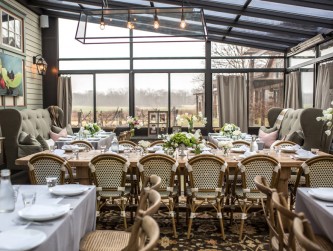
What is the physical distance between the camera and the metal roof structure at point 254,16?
23.5 ft

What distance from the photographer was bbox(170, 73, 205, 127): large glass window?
10789mm

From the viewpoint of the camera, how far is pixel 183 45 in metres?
10.7

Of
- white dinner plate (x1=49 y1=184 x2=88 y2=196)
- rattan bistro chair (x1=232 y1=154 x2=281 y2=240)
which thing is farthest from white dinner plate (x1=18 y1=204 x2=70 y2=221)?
rattan bistro chair (x1=232 y1=154 x2=281 y2=240)

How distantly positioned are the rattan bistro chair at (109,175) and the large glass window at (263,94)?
23.9 ft

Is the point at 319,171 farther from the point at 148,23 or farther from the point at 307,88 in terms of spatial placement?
the point at 307,88

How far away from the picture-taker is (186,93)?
10.8 metres

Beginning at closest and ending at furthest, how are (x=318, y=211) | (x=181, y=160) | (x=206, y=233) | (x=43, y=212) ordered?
(x=43, y=212)
(x=318, y=211)
(x=206, y=233)
(x=181, y=160)

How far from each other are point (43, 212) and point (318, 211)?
1.77 metres

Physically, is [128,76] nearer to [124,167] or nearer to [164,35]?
[164,35]

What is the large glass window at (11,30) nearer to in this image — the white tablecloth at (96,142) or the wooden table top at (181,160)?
the white tablecloth at (96,142)

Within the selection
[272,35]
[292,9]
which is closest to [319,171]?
→ [292,9]

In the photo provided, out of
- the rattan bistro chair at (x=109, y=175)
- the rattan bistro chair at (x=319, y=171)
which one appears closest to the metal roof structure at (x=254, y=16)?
the rattan bistro chair at (x=319, y=171)

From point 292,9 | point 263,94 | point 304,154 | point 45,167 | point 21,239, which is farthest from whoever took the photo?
point 263,94

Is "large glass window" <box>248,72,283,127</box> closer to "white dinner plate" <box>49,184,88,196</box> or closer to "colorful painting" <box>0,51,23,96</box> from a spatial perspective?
"colorful painting" <box>0,51,23,96</box>
